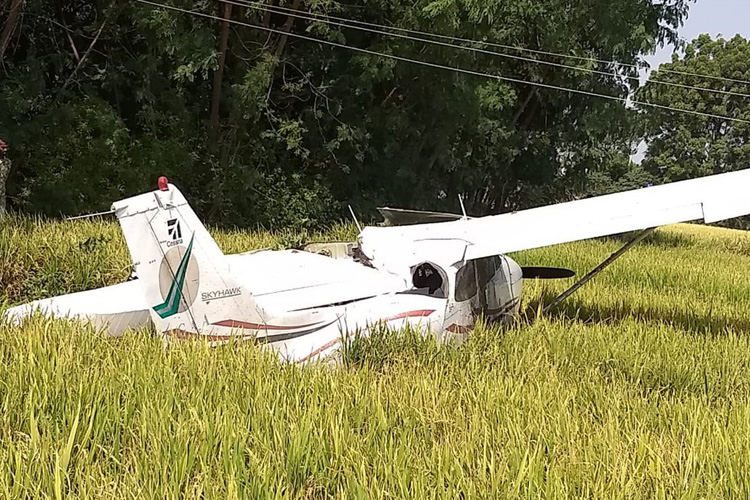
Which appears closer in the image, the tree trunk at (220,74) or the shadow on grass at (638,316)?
the shadow on grass at (638,316)

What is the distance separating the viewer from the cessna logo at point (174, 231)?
16.0 ft

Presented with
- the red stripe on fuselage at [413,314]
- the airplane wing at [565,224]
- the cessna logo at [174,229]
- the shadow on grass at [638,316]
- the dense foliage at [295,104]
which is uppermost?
the dense foliage at [295,104]

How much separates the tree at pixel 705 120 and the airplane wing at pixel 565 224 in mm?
52734

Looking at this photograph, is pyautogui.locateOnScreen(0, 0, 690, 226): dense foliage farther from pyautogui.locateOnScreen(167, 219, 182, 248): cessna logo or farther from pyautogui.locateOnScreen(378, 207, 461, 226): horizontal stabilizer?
pyautogui.locateOnScreen(167, 219, 182, 248): cessna logo

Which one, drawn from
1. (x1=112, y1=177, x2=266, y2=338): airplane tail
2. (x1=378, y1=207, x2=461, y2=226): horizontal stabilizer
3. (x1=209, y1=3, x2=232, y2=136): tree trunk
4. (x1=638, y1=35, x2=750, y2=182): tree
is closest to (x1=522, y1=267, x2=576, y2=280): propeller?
(x1=378, y1=207, x2=461, y2=226): horizontal stabilizer

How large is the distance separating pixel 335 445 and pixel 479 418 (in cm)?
93

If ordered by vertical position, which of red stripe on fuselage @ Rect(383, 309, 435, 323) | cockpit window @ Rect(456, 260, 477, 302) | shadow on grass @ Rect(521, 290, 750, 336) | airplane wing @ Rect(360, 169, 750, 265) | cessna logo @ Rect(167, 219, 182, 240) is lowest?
shadow on grass @ Rect(521, 290, 750, 336)

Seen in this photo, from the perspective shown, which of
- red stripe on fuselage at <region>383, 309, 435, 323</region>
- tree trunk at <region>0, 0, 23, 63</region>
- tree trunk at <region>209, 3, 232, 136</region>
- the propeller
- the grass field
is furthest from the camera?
tree trunk at <region>209, 3, 232, 136</region>

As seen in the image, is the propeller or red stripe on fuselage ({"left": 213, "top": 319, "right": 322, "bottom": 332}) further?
the propeller

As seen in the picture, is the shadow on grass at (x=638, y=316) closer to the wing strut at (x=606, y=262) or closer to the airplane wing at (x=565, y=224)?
the wing strut at (x=606, y=262)

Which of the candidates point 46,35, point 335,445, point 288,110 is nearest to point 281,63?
point 288,110

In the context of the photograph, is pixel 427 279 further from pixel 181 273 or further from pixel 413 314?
pixel 181 273

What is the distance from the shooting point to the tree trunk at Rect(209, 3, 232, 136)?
1741 cm

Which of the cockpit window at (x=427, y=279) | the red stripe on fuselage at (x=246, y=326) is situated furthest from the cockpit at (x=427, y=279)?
the red stripe on fuselage at (x=246, y=326)
